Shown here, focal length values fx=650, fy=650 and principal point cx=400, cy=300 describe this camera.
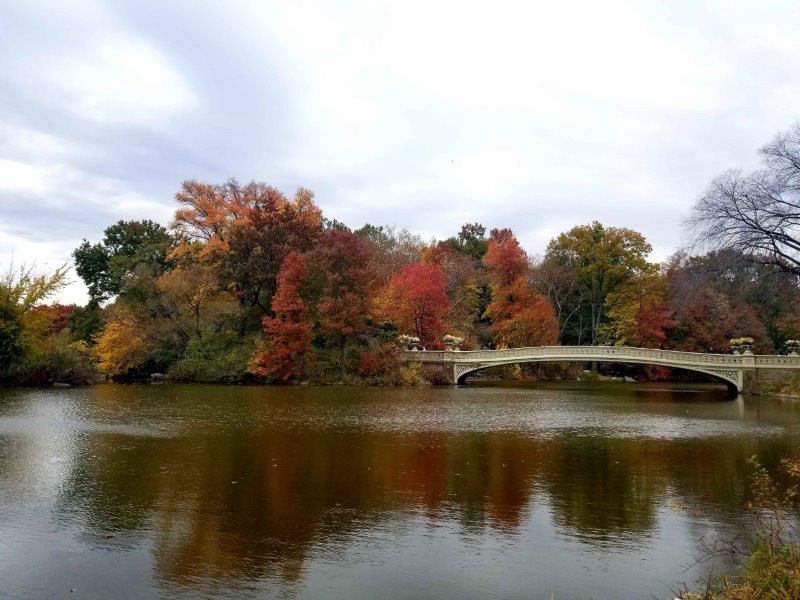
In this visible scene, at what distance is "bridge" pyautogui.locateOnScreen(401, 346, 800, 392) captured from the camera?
115ft

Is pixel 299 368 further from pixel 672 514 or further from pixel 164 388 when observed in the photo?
pixel 672 514

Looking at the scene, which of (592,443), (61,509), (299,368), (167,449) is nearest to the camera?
(61,509)

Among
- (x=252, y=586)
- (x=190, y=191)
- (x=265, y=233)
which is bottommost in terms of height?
(x=252, y=586)

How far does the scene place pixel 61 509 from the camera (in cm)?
977

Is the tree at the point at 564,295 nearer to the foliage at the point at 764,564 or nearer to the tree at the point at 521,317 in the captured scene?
the tree at the point at 521,317

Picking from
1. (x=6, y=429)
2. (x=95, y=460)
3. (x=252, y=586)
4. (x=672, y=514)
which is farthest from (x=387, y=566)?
(x=6, y=429)

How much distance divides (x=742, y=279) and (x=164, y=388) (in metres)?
26.8

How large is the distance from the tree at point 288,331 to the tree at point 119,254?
11094 millimetres

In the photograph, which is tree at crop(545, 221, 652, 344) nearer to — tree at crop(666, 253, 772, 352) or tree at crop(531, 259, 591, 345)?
tree at crop(531, 259, 591, 345)

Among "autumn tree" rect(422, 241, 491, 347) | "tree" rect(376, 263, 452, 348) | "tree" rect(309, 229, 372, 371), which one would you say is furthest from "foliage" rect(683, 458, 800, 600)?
"autumn tree" rect(422, 241, 491, 347)

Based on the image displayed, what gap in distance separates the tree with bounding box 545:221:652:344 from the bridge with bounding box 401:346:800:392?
41.9 feet

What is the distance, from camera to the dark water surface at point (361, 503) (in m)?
7.30

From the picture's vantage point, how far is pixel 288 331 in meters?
37.6

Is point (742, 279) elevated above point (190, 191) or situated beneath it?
situated beneath
